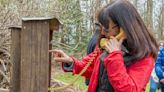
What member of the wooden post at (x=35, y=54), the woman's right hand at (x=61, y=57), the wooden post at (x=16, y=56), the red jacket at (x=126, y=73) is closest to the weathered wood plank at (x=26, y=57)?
the wooden post at (x=35, y=54)

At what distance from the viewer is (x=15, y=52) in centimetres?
233

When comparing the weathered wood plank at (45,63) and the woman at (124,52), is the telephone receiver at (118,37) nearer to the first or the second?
the woman at (124,52)

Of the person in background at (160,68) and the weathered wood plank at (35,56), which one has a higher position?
the weathered wood plank at (35,56)

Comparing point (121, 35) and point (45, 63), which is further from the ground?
point (121, 35)

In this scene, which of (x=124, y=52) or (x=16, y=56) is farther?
(x=16, y=56)

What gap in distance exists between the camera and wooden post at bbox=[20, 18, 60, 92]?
2160 mm

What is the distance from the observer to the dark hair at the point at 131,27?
2135 millimetres

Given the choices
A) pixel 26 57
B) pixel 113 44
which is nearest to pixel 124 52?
pixel 113 44

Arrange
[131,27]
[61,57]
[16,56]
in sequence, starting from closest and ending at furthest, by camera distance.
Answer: [131,27] → [16,56] → [61,57]

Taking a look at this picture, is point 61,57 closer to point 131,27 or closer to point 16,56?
point 16,56

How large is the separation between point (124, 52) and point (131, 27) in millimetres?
151

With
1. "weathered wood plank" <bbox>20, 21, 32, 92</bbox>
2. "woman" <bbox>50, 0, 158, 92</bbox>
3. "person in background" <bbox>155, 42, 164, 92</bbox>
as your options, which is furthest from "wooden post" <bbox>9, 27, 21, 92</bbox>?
"person in background" <bbox>155, 42, 164, 92</bbox>

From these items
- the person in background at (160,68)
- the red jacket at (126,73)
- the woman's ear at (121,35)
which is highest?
the woman's ear at (121,35)

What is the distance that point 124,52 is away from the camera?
216cm
